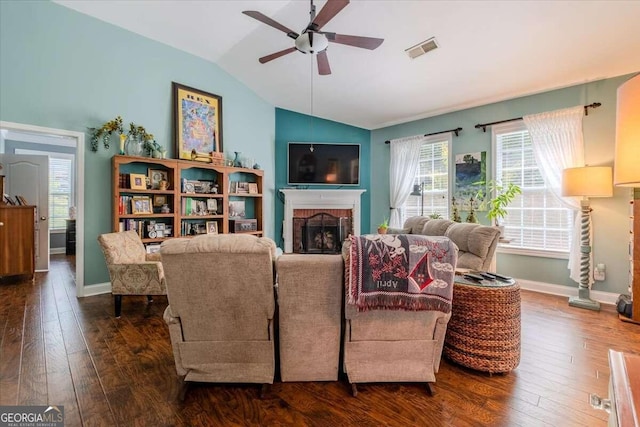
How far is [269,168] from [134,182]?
2394 millimetres

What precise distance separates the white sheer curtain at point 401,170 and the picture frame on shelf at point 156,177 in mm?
4017

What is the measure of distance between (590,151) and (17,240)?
7866 mm

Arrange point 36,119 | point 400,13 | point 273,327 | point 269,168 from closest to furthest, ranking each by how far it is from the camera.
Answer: point 273,327
point 400,13
point 36,119
point 269,168

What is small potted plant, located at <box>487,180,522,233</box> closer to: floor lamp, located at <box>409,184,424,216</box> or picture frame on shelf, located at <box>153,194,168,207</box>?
floor lamp, located at <box>409,184,424,216</box>

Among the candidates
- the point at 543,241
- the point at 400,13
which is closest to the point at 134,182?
the point at 400,13

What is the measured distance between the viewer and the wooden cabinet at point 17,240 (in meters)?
4.31

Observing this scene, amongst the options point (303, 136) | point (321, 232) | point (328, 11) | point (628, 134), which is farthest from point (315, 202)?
point (628, 134)

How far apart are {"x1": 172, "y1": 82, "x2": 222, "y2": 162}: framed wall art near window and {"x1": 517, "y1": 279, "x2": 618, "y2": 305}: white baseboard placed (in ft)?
16.8

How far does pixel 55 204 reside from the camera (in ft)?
23.6

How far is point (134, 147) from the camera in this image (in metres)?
4.01

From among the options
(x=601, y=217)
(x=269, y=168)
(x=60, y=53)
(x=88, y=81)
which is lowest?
(x=601, y=217)

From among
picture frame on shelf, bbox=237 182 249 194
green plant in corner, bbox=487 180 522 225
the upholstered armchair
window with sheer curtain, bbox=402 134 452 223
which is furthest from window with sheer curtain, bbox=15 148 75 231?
green plant in corner, bbox=487 180 522 225

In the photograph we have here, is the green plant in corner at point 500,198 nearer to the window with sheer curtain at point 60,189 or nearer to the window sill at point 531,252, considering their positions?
the window sill at point 531,252

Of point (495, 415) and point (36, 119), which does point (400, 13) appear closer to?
point (495, 415)
